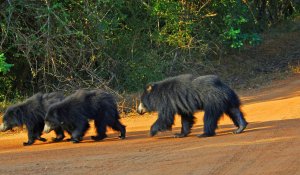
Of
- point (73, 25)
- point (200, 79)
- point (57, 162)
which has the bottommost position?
point (57, 162)

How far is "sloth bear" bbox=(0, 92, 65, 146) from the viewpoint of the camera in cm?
1144

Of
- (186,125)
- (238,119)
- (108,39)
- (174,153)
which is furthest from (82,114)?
(108,39)

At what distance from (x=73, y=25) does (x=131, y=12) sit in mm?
2722

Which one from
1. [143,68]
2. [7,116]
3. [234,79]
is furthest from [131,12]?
[7,116]

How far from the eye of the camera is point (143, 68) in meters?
17.2

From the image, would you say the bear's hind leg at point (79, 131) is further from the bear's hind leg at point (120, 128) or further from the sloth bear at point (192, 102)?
the sloth bear at point (192, 102)

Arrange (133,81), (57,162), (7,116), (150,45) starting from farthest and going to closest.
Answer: (150,45)
(133,81)
(7,116)
(57,162)

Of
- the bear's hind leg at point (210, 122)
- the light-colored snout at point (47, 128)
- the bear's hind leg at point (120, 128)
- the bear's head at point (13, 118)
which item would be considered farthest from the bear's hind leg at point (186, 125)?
the bear's head at point (13, 118)

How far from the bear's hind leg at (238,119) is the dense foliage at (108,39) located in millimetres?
4683

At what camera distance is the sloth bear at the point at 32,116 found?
1144cm

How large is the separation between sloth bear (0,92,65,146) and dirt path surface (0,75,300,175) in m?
0.22

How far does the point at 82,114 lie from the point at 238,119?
100 inches

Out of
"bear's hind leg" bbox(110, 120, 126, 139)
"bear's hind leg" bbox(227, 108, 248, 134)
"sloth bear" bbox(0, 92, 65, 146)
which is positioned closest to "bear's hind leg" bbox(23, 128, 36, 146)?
"sloth bear" bbox(0, 92, 65, 146)

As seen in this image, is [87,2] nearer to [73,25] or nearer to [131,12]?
[73,25]
